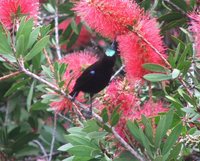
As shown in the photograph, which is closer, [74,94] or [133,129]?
[133,129]

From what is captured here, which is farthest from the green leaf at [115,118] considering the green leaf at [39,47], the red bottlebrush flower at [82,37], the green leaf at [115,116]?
the red bottlebrush flower at [82,37]

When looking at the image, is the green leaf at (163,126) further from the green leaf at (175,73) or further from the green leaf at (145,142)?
the green leaf at (175,73)

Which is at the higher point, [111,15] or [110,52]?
[111,15]

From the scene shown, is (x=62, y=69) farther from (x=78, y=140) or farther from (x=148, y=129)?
(x=148, y=129)

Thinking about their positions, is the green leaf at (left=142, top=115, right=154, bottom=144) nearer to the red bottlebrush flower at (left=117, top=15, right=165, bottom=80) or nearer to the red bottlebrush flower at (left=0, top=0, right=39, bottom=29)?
the red bottlebrush flower at (left=117, top=15, right=165, bottom=80)

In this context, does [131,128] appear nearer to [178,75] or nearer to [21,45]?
[178,75]

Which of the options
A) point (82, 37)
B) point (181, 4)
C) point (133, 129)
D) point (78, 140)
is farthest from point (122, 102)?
point (82, 37)

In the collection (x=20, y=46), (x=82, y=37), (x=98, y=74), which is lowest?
(x=82, y=37)
